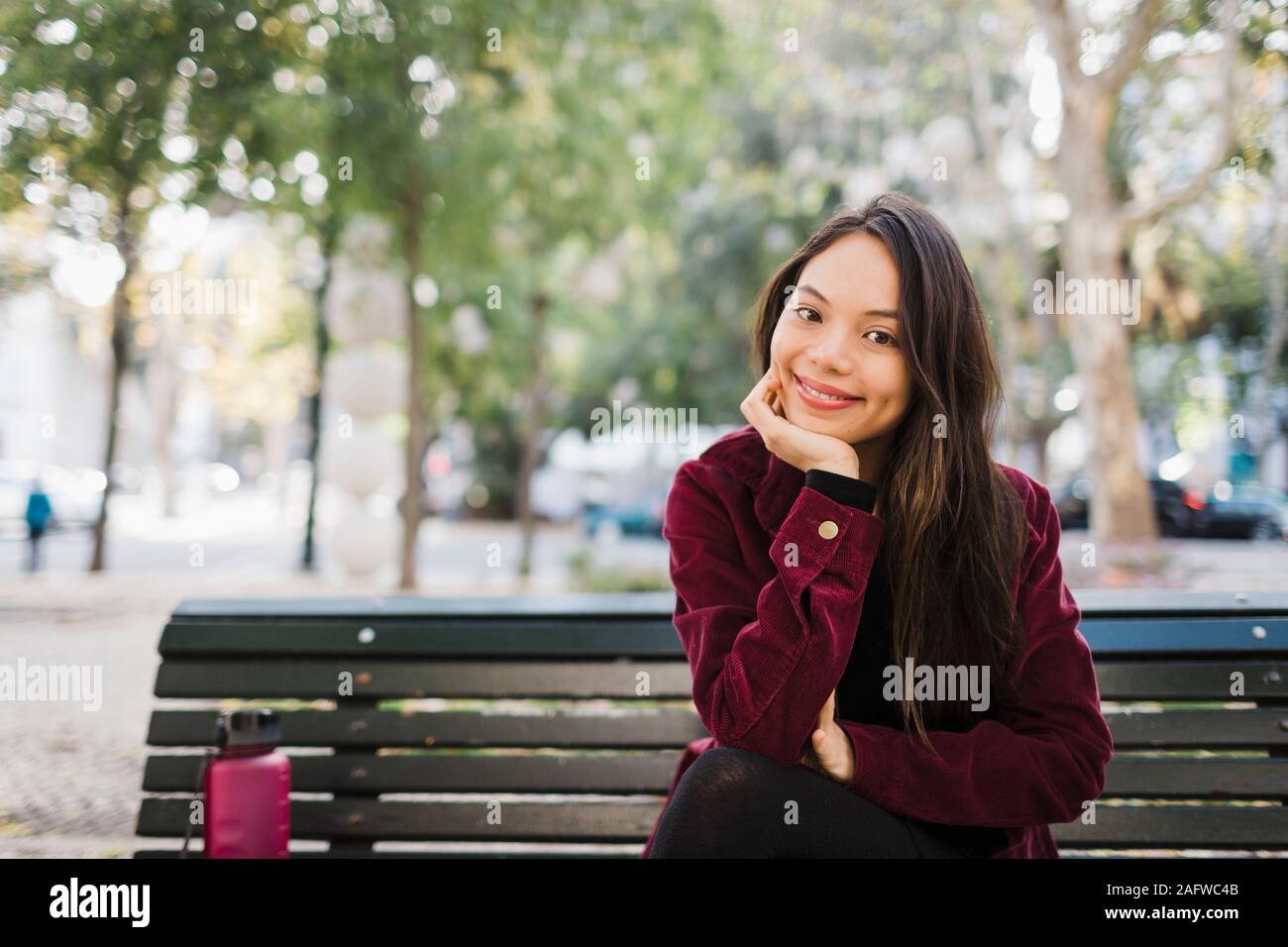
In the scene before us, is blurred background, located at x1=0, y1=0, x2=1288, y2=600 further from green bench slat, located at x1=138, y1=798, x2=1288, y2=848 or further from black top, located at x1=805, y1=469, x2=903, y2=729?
green bench slat, located at x1=138, y1=798, x2=1288, y2=848

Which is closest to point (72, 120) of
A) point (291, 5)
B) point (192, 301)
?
point (192, 301)

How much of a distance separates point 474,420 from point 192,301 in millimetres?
22425

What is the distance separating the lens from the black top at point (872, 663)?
6.14 feet

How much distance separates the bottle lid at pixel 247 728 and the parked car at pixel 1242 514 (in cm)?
1431

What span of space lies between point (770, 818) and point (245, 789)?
3.60 feet

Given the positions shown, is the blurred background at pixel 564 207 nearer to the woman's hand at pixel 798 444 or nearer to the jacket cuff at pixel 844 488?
the woman's hand at pixel 798 444

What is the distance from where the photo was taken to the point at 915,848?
1.74m

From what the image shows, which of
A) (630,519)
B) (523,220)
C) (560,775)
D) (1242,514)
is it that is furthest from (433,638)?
(630,519)

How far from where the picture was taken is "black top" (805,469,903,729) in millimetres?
1872

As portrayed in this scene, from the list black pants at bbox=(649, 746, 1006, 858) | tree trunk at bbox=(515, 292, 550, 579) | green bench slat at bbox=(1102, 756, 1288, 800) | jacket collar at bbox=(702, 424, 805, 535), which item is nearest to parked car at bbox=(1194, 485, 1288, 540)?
tree trunk at bbox=(515, 292, 550, 579)

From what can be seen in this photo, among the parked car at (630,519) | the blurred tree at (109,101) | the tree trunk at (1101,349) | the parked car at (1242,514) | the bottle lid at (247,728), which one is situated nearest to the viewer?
the bottle lid at (247,728)

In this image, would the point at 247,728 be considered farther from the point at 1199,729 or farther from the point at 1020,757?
the point at 1199,729

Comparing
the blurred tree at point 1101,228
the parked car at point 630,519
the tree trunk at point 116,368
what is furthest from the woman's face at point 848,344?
the parked car at point 630,519
